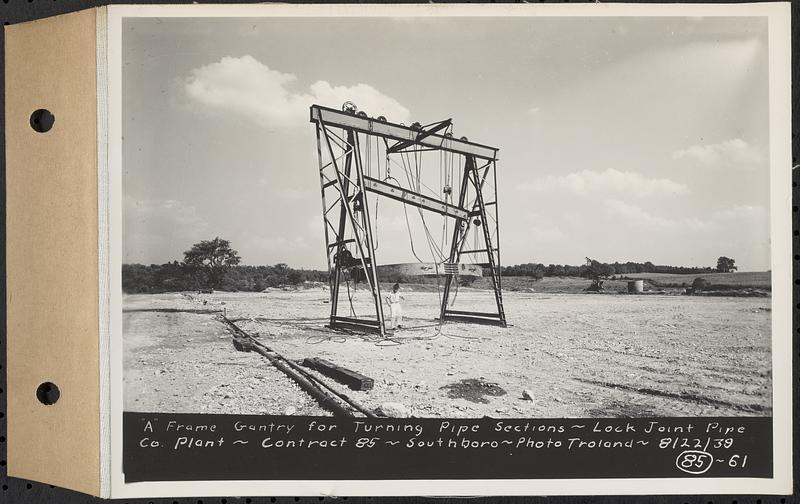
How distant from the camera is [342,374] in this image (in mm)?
1515

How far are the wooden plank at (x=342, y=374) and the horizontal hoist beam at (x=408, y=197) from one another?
25.7 inches

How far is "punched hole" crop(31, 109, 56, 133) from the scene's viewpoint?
1512 millimetres

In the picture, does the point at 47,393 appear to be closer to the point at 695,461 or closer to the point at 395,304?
the point at 395,304

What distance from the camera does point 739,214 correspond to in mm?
1513

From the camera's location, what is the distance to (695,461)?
4.94 feet

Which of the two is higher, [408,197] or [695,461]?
[408,197]

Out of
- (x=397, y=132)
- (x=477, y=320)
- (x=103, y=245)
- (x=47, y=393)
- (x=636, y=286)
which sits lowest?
(x=47, y=393)

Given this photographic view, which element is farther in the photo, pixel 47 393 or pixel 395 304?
pixel 395 304

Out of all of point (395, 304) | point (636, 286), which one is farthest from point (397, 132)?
point (636, 286)

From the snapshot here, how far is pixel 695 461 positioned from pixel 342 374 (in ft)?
4.13

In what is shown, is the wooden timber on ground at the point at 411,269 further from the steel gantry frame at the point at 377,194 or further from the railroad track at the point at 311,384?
the railroad track at the point at 311,384

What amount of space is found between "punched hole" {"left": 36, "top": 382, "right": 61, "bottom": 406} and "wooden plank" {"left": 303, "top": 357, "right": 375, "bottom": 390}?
34.5 inches

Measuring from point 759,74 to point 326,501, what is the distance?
2.12 metres

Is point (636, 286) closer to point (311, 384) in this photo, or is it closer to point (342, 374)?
point (342, 374)
